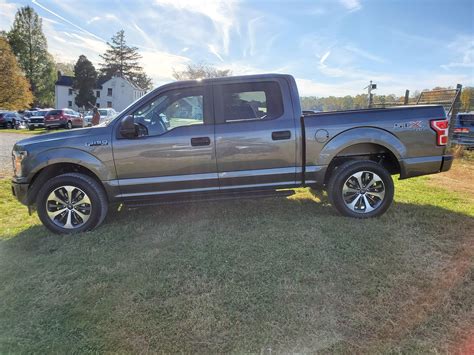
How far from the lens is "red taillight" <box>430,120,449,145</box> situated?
457cm

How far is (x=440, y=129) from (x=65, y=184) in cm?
501

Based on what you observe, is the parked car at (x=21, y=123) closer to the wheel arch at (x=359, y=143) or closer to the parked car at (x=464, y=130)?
the parked car at (x=464, y=130)

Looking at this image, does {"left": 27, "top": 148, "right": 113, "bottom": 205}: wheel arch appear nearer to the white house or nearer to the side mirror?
the side mirror

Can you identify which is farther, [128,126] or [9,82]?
[9,82]

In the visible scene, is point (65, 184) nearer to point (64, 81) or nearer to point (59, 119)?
point (59, 119)

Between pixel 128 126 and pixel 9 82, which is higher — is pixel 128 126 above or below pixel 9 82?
below

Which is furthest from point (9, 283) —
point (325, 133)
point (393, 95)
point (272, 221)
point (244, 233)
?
point (393, 95)

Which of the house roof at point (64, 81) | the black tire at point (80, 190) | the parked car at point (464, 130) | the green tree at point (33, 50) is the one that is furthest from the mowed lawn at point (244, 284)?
the house roof at point (64, 81)

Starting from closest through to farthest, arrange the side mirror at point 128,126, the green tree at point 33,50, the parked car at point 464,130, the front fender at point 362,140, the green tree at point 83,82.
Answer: the side mirror at point 128,126 < the front fender at point 362,140 < the parked car at point 464,130 < the green tree at point 33,50 < the green tree at point 83,82

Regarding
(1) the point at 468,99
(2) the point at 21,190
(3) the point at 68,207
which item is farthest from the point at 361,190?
(1) the point at 468,99

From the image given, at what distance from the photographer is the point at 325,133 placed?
15.0 feet

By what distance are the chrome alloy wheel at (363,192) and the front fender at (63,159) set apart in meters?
3.30

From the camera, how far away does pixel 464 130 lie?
12.1 meters

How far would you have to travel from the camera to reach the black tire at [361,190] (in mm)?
4664
